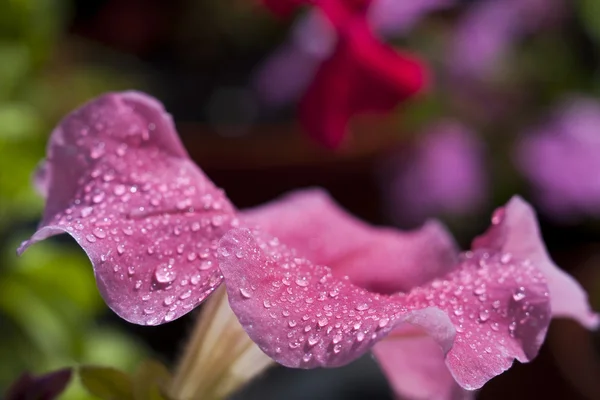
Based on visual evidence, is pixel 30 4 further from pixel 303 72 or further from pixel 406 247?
pixel 303 72

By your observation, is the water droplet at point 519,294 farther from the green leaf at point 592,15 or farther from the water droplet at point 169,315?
the green leaf at point 592,15

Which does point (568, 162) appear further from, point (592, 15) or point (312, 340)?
point (312, 340)

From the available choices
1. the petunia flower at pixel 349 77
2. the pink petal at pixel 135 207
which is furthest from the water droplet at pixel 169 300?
the petunia flower at pixel 349 77

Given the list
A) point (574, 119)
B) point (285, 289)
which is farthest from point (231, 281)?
point (574, 119)

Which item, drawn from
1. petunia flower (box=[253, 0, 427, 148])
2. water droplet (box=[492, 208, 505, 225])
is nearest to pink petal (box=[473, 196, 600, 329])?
water droplet (box=[492, 208, 505, 225])

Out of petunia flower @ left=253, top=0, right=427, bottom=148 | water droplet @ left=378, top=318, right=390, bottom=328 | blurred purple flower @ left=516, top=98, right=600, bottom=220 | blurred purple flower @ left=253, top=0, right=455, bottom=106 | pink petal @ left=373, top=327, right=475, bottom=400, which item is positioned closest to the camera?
water droplet @ left=378, top=318, right=390, bottom=328

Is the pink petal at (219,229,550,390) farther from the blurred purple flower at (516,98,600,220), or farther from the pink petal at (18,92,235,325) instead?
the blurred purple flower at (516,98,600,220)
